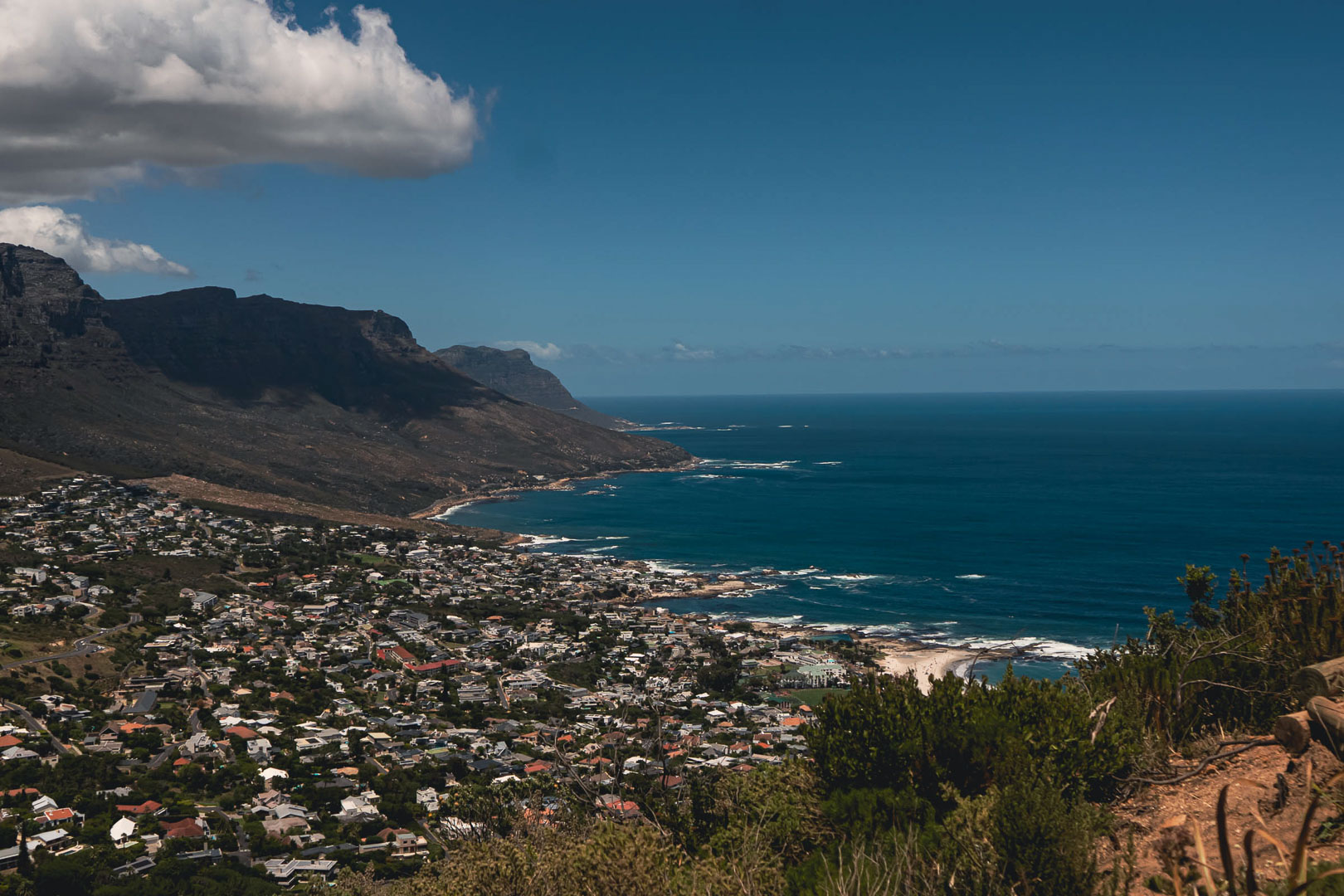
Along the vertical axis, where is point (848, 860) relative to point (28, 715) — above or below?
above

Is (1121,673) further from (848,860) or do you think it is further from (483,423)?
(483,423)

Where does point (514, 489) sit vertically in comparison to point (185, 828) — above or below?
below

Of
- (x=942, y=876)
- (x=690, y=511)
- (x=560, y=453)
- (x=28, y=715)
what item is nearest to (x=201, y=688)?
(x=28, y=715)

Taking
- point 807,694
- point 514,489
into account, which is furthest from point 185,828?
point 514,489

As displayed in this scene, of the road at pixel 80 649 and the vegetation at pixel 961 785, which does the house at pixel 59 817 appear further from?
the vegetation at pixel 961 785

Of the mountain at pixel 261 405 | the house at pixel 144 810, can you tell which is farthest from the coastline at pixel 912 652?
the mountain at pixel 261 405

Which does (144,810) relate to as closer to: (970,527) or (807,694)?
(807,694)
